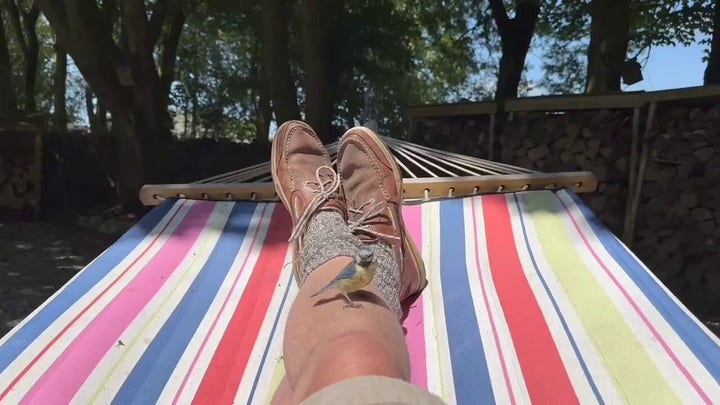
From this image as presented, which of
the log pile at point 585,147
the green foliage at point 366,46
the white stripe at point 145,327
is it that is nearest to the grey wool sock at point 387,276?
the white stripe at point 145,327

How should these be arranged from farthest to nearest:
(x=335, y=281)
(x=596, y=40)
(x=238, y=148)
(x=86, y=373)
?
(x=238, y=148) → (x=596, y=40) → (x=86, y=373) → (x=335, y=281)

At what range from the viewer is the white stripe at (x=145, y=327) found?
1.16 metres

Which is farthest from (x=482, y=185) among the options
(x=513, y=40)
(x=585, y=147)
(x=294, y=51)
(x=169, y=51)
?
(x=169, y=51)

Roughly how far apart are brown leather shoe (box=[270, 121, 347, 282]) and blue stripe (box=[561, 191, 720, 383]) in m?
0.65

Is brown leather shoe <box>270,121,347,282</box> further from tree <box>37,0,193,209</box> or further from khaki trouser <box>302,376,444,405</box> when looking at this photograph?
tree <box>37,0,193,209</box>

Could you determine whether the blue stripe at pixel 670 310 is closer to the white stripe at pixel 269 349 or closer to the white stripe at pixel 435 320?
the white stripe at pixel 435 320

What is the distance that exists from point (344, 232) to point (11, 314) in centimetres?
263

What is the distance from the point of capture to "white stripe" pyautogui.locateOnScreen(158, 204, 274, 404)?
1.18 m

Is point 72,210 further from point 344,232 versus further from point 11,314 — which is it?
point 344,232

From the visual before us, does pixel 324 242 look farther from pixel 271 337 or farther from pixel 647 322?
pixel 647 322

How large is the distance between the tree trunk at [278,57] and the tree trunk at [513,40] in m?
2.18

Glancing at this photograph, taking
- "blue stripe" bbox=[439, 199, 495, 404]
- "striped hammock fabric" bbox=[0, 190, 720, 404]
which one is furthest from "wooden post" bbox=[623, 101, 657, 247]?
"blue stripe" bbox=[439, 199, 495, 404]

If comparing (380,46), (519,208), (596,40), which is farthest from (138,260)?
(380,46)

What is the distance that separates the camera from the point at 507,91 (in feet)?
19.7
